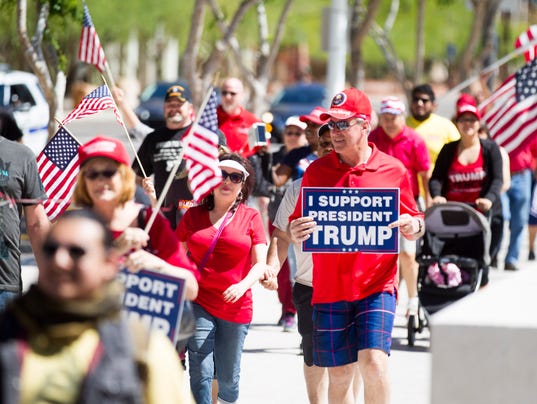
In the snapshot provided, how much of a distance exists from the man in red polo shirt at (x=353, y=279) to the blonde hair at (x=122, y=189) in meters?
1.77

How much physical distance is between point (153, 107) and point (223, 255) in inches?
1083

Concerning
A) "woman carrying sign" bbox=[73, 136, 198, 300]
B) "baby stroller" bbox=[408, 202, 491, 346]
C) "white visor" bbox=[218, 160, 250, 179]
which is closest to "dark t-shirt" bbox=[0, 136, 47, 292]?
"white visor" bbox=[218, 160, 250, 179]

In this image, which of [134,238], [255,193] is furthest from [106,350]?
[255,193]

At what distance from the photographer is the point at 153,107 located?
34.2 metres

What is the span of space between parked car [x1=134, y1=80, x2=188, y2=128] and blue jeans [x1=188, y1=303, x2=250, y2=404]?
79.1 feet

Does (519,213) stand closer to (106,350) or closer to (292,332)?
(292,332)

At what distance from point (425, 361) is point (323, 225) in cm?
326

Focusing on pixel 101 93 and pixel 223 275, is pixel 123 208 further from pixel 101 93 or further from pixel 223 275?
pixel 101 93

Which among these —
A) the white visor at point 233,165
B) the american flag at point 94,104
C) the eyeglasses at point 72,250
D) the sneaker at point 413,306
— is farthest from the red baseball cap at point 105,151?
the sneaker at point 413,306

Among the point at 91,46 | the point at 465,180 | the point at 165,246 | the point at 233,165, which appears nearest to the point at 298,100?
the point at 465,180

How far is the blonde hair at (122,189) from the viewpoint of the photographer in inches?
203

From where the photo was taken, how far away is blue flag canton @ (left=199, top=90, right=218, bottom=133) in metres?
6.31

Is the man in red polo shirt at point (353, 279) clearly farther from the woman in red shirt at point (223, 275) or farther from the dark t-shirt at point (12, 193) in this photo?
the dark t-shirt at point (12, 193)

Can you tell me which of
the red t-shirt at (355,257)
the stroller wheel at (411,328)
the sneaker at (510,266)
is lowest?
the sneaker at (510,266)
